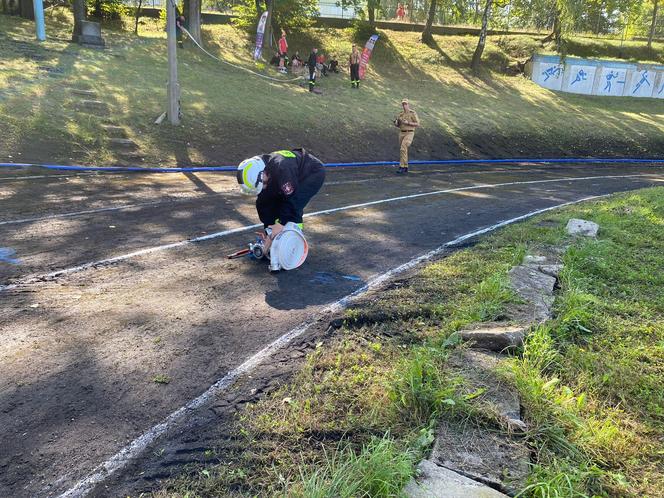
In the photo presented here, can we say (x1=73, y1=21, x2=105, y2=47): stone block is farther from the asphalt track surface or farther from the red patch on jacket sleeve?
the red patch on jacket sleeve

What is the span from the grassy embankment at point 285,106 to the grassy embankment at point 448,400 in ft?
34.2

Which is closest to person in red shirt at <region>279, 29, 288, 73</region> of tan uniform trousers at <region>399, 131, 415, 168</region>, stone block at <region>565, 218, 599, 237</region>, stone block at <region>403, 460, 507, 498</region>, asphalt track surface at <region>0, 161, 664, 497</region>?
tan uniform trousers at <region>399, 131, 415, 168</region>

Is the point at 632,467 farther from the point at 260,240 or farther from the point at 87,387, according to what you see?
the point at 260,240

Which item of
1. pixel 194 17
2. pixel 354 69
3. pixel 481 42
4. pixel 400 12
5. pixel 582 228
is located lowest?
pixel 582 228

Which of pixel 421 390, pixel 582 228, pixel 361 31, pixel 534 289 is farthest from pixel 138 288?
pixel 361 31

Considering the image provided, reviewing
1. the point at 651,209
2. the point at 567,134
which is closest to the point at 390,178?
the point at 651,209

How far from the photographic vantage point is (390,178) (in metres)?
14.5

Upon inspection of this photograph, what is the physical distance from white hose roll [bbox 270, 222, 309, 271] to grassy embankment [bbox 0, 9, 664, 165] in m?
8.12

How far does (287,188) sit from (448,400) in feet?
11.3

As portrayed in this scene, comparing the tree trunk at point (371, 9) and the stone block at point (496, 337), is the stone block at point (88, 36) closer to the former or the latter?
the tree trunk at point (371, 9)

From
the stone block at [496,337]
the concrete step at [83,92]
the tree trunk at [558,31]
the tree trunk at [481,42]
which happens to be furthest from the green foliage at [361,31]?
the stone block at [496,337]

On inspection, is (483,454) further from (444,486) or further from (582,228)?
(582,228)

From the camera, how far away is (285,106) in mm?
19391

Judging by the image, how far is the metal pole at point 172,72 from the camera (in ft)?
46.8
